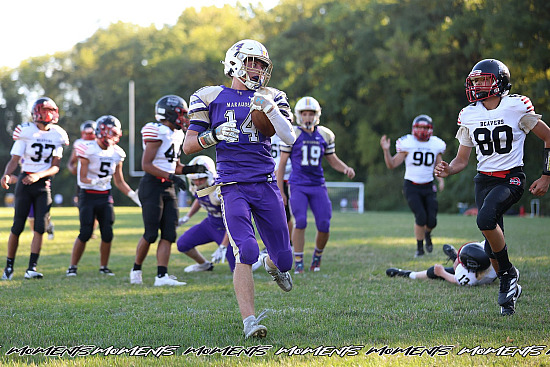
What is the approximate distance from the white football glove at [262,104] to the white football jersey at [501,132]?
205cm

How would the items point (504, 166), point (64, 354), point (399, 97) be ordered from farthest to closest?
point (399, 97), point (504, 166), point (64, 354)

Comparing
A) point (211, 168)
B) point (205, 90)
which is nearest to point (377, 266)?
point (211, 168)

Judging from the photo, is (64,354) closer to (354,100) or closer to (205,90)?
(205,90)

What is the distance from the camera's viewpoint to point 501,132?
5.21 m

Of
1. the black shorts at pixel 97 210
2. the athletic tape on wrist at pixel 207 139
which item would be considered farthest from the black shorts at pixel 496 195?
the black shorts at pixel 97 210

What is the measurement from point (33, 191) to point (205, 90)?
13.5 feet

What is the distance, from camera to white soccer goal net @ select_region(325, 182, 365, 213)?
105 ft

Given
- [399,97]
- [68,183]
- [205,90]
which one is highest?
[399,97]

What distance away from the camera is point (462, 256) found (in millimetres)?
6258

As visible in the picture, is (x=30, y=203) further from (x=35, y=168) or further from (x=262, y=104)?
(x=262, y=104)

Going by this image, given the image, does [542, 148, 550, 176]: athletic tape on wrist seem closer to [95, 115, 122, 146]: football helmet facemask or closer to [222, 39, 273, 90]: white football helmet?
[222, 39, 273, 90]: white football helmet

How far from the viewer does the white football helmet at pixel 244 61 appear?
461 cm

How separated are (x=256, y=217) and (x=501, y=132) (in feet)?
7.34

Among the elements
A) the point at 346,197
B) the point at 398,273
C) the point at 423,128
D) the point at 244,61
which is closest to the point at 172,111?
the point at 244,61
